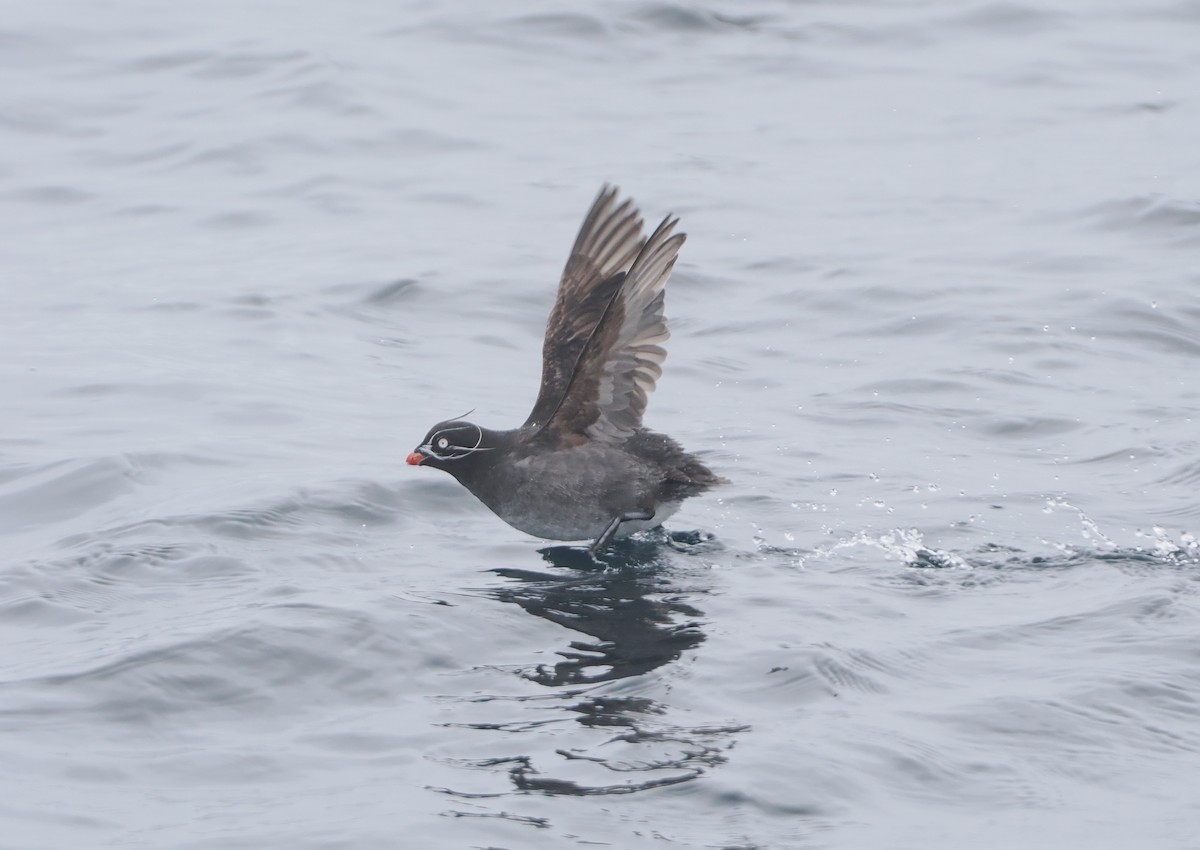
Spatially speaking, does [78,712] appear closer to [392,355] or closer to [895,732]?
[895,732]

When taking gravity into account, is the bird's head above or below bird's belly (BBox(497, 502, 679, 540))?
above

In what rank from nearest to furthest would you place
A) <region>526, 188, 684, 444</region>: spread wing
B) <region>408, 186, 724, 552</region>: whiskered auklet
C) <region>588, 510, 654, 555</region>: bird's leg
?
<region>526, 188, 684, 444</region>: spread wing → <region>408, 186, 724, 552</region>: whiskered auklet → <region>588, 510, 654, 555</region>: bird's leg

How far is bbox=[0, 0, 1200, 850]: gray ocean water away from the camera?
6.60 meters

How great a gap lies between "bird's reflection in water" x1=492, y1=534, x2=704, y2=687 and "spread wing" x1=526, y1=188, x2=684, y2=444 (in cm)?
77

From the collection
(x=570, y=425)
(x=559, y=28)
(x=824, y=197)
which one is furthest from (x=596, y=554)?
(x=559, y=28)

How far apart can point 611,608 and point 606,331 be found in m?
1.57

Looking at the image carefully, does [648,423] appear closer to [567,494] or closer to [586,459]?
[586,459]

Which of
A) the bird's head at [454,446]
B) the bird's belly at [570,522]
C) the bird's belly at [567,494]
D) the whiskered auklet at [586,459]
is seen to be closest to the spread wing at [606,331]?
the whiskered auklet at [586,459]

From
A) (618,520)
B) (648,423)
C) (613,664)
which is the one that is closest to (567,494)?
(618,520)

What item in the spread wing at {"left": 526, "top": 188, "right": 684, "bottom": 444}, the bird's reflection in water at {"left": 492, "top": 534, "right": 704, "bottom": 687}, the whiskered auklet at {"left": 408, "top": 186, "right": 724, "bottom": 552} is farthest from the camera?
the whiskered auklet at {"left": 408, "top": 186, "right": 724, "bottom": 552}

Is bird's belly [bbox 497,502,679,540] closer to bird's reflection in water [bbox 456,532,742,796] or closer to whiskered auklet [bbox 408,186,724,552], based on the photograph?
whiskered auklet [bbox 408,186,724,552]

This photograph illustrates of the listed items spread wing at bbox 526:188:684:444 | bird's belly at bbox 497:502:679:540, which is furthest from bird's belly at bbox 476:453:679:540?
spread wing at bbox 526:188:684:444

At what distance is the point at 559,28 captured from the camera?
23344 millimetres

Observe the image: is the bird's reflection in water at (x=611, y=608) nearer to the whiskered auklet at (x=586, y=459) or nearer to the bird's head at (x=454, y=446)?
the whiskered auklet at (x=586, y=459)
